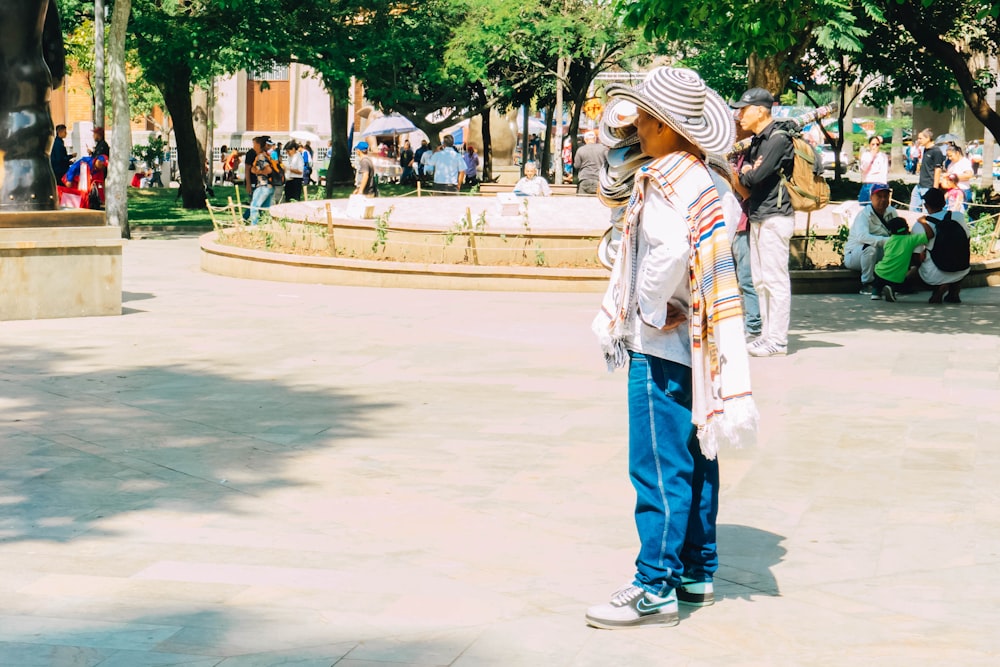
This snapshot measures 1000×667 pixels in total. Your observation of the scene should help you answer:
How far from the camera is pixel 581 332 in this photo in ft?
38.9

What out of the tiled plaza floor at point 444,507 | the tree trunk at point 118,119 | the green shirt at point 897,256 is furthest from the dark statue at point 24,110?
the green shirt at point 897,256

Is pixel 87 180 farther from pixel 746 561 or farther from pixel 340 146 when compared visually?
pixel 340 146

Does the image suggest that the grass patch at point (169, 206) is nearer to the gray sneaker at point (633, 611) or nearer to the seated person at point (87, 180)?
the seated person at point (87, 180)

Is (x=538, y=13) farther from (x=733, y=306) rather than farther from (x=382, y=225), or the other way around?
(x=733, y=306)

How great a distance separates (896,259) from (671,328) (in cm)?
1037

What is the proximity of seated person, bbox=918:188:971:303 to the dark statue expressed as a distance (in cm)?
866

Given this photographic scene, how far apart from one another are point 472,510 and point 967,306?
930 cm

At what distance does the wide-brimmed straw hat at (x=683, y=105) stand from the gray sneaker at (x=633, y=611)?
150cm

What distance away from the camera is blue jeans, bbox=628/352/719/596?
457 centimetres

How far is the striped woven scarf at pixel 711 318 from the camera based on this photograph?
4496 mm

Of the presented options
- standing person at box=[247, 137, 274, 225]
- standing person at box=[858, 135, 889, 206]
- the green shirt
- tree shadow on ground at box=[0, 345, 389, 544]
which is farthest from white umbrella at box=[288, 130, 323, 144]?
tree shadow on ground at box=[0, 345, 389, 544]

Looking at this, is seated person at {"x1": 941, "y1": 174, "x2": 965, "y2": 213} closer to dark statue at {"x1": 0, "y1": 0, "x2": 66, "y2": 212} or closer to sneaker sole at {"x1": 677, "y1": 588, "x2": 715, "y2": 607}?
dark statue at {"x1": 0, "y1": 0, "x2": 66, "y2": 212}

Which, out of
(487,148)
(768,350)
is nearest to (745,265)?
(768,350)

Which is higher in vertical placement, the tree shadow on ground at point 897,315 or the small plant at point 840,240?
the small plant at point 840,240
